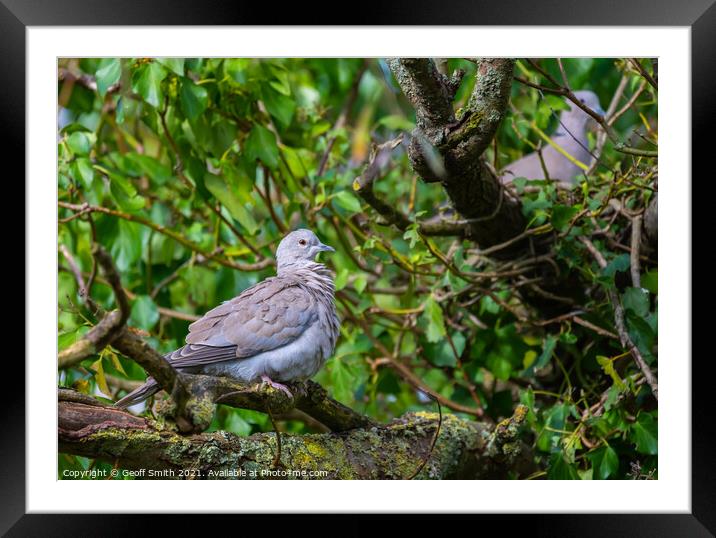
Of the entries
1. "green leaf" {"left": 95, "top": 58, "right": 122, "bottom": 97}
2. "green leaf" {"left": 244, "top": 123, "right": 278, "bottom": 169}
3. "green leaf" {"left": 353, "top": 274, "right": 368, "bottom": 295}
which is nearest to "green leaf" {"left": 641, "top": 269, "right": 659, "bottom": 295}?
"green leaf" {"left": 353, "top": 274, "right": 368, "bottom": 295}

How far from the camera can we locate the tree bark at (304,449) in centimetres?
222

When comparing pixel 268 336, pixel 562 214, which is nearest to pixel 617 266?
pixel 562 214

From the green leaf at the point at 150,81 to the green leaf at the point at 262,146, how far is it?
502 mm

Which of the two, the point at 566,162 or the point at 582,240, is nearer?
the point at 582,240

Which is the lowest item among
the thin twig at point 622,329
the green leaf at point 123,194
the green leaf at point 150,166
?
the thin twig at point 622,329

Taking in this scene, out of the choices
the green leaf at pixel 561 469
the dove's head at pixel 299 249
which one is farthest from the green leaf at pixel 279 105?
the green leaf at pixel 561 469

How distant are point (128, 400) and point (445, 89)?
1285mm

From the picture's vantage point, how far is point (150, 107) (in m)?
3.30

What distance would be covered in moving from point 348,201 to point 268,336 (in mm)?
809

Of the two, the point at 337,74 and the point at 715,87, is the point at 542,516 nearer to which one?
the point at 715,87

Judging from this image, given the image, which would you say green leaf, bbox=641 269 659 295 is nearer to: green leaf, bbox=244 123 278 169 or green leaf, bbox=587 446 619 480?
green leaf, bbox=587 446 619 480

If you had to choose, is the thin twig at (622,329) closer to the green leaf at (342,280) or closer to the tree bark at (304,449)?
the tree bark at (304,449)

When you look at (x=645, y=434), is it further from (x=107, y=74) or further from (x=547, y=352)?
(x=107, y=74)
